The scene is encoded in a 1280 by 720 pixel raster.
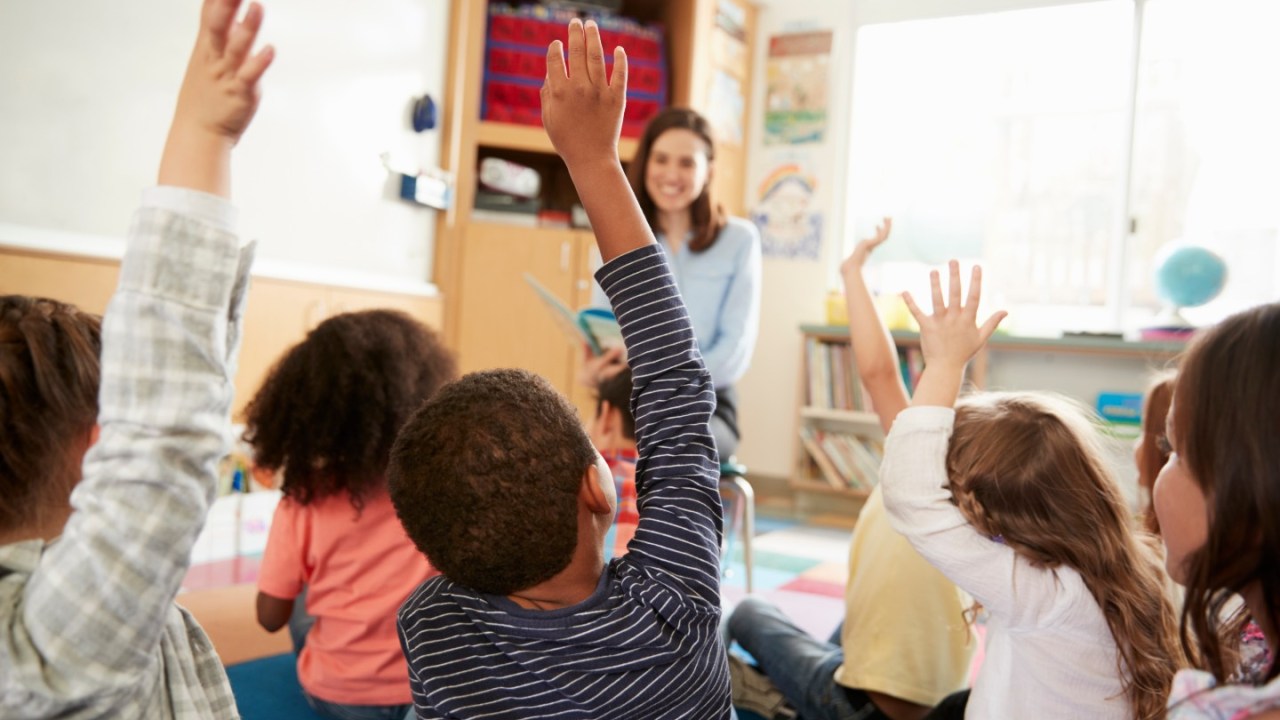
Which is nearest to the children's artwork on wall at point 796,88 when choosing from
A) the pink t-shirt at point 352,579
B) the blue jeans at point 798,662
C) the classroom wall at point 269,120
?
the classroom wall at point 269,120

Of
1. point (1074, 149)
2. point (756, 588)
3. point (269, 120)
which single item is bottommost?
point (756, 588)

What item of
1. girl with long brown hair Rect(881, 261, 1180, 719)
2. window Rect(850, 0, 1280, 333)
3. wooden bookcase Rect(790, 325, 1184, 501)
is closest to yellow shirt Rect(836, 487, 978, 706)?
girl with long brown hair Rect(881, 261, 1180, 719)

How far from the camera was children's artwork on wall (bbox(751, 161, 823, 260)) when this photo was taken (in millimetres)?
4496

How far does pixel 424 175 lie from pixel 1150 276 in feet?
9.36

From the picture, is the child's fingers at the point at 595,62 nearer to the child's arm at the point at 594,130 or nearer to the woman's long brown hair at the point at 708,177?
the child's arm at the point at 594,130

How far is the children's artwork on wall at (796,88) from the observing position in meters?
4.48

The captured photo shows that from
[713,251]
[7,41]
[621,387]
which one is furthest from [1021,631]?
[7,41]

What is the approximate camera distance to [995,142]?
4.31 metres

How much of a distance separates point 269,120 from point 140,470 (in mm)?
2489

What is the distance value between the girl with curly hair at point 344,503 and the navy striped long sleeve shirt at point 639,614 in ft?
1.92

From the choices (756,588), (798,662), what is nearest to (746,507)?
(756,588)

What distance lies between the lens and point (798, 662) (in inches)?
65.1

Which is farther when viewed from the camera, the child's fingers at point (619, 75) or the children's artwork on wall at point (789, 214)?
the children's artwork on wall at point (789, 214)

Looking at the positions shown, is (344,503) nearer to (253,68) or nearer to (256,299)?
(253,68)
